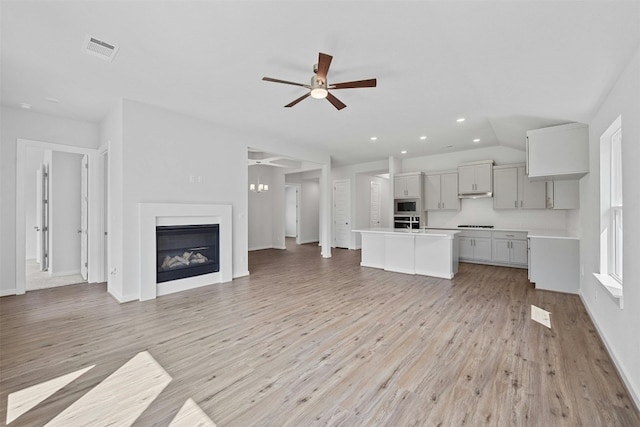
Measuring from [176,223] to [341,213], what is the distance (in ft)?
20.1

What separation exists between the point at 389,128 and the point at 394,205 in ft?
10.3

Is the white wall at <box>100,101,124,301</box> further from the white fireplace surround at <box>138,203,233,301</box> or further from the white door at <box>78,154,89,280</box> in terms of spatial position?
the white door at <box>78,154,89,280</box>

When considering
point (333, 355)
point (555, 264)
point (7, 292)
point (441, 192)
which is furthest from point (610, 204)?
point (7, 292)

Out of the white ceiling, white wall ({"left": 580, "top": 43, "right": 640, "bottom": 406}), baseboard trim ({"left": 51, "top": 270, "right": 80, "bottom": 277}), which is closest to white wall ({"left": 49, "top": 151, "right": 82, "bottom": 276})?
baseboard trim ({"left": 51, "top": 270, "right": 80, "bottom": 277})

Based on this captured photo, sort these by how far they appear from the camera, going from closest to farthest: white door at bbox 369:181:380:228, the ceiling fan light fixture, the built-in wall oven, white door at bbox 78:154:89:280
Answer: the ceiling fan light fixture
white door at bbox 78:154:89:280
the built-in wall oven
white door at bbox 369:181:380:228

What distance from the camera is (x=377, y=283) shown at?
4922 mm

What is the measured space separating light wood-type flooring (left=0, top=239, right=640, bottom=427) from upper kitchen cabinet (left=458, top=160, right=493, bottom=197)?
115 inches

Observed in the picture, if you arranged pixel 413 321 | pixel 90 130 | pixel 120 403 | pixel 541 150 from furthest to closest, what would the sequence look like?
pixel 90 130 < pixel 541 150 < pixel 413 321 < pixel 120 403

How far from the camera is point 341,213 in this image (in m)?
9.80

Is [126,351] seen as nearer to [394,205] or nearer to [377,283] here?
[377,283]

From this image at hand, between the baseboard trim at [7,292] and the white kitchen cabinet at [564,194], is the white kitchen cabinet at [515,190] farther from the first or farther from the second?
the baseboard trim at [7,292]

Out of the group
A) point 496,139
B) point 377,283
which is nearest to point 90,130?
point 377,283

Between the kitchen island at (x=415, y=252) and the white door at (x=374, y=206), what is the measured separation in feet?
12.7

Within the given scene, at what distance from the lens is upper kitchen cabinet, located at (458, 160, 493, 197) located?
6.61m
